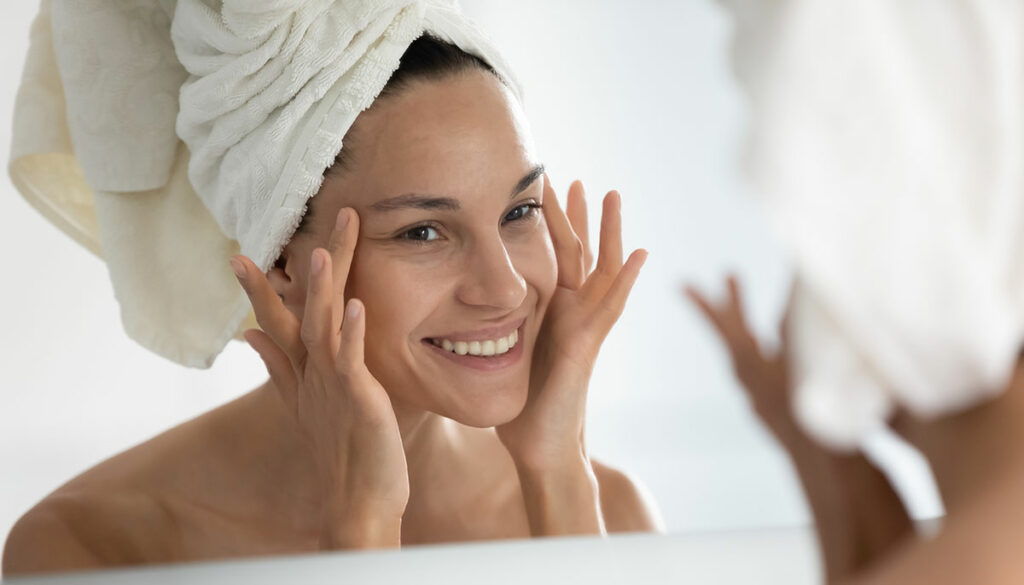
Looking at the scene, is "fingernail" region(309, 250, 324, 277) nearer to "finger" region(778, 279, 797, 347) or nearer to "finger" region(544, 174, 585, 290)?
"finger" region(544, 174, 585, 290)

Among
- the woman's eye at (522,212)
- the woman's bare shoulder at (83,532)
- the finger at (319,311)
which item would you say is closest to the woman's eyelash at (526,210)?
the woman's eye at (522,212)

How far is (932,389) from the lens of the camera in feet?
1.19

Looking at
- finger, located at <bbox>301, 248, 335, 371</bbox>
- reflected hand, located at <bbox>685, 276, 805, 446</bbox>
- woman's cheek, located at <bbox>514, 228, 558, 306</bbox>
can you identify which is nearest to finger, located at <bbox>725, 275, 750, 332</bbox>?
reflected hand, located at <bbox>685, 276, 805, 446</bbox>

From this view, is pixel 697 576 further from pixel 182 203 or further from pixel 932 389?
pixel 182 203

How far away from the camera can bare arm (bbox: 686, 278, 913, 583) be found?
404 millimetres

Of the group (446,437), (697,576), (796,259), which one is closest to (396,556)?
(446,437)

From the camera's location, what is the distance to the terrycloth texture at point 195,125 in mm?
521

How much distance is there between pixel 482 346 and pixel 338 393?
83 millimetres

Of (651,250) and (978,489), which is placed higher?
(651,250)

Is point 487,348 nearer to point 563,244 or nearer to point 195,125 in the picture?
point 563,244

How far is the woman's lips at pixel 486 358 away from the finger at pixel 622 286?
52mm

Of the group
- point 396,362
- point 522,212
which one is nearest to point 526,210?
point 522,212

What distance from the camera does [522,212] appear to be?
0.53m

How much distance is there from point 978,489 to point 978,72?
15cm
